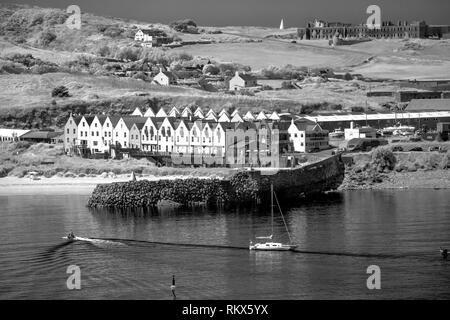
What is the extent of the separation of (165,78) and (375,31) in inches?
1480

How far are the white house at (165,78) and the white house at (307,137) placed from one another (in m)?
22.2

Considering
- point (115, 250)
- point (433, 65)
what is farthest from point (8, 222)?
point (433, 65)

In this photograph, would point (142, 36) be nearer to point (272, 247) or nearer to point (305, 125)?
point (305, 125)

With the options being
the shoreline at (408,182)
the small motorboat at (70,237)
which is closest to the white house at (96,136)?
the shoreline at (408,182)

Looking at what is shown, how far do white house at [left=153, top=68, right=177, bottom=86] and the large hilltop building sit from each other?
36436mm

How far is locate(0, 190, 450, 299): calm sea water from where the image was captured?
2730cm

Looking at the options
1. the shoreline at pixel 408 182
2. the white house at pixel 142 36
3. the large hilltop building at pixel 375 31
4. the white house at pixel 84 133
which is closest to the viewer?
the shoreline at pixel 408 182

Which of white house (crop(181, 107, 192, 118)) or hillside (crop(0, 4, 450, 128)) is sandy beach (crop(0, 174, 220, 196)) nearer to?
white house (crop(181, 107, 192, 118))

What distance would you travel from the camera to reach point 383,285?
89.5 ft

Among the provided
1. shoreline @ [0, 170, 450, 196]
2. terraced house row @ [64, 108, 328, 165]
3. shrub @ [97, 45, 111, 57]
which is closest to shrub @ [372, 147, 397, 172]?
shoreline @ [0, 170, 450, 196]

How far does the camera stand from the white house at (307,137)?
4962 cm

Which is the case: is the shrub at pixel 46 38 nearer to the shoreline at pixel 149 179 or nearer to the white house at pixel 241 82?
the white house at pixel 241 82
